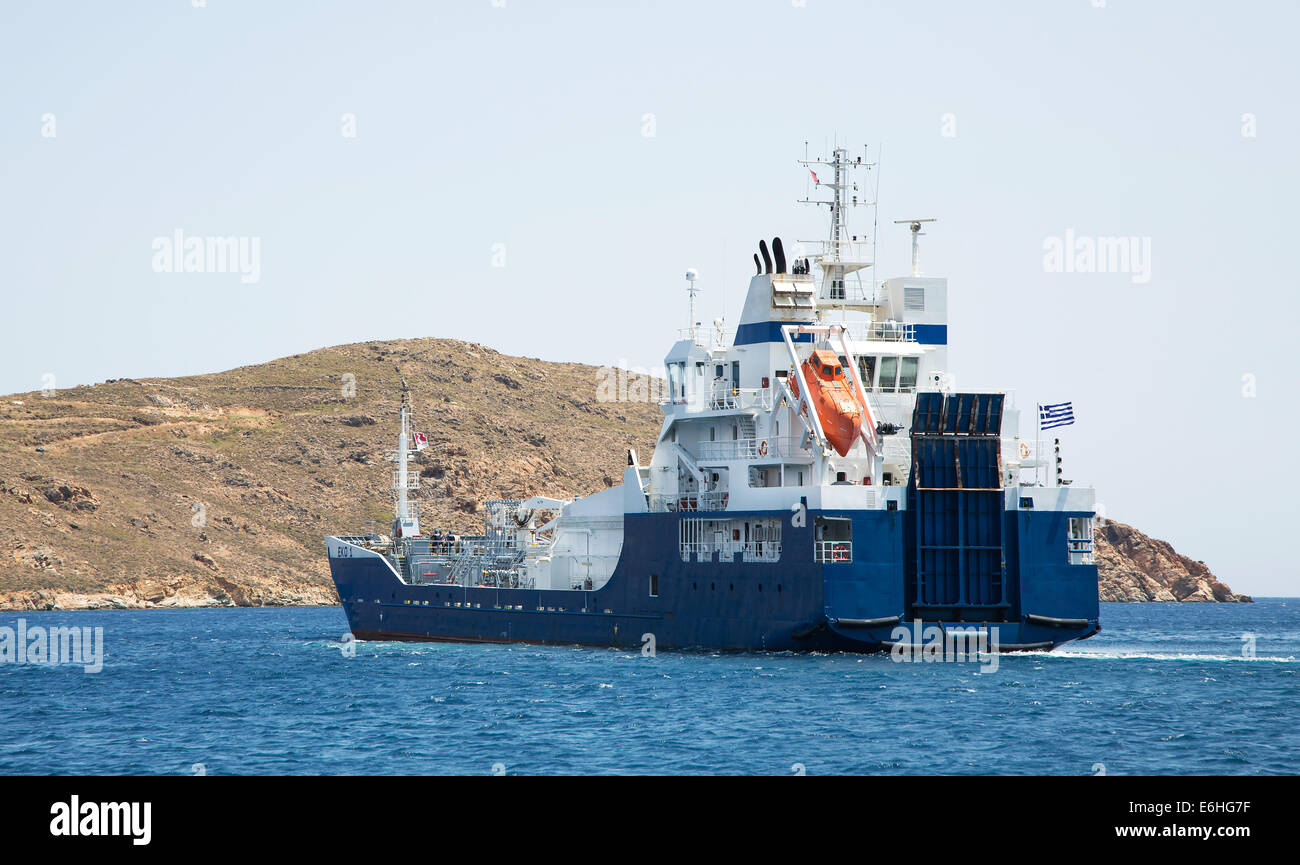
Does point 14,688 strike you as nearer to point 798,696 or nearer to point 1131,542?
point 798,696

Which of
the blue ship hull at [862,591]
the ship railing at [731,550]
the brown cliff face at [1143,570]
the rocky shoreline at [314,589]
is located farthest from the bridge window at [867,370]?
the brown cliff face at [1143,570]

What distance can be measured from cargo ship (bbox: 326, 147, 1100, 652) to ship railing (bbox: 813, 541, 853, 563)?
5cm

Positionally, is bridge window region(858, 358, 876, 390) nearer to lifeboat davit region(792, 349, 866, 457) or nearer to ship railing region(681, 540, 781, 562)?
lifeboat davit region(792, 349, 866, 457)

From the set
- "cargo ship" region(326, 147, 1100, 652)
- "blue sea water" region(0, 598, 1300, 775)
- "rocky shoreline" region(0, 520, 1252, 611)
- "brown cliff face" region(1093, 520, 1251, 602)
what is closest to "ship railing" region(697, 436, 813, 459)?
"cargo ship" region(326, 147, 1100, 652)

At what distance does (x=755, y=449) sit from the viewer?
3953 cm

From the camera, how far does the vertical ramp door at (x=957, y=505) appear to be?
35750 mm

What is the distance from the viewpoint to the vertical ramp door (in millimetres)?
35750

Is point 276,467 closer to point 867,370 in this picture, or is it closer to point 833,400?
point 867,370

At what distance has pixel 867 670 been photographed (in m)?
35.0

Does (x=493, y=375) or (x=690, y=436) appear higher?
(x=493, y=375)

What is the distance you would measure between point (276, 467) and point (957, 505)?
289 feet
